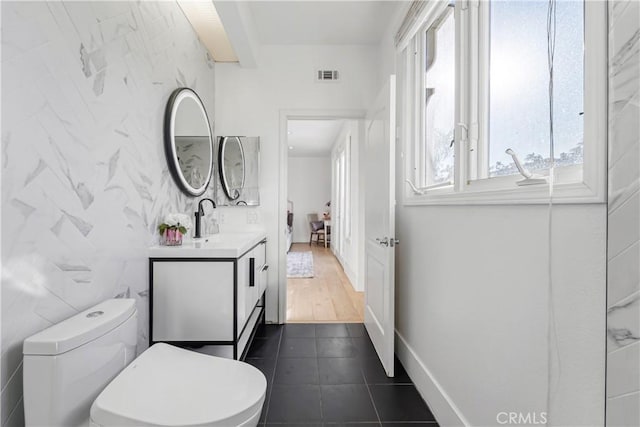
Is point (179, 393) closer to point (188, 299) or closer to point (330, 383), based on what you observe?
point (188, 299)

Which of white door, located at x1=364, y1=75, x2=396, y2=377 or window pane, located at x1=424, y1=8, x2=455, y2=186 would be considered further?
white door, located at x1=364, y1=75, x2=396, y2=377

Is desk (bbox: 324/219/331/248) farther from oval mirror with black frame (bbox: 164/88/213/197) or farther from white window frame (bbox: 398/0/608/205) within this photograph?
white window frame (bbox: 398/0/608/205)

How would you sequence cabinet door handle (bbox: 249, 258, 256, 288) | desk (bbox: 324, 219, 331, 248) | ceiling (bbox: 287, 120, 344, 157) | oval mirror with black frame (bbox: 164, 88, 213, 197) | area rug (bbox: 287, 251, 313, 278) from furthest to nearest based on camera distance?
1. desk (bbox: 324, 219, 331, 248)
2. ceiling (bbox: 287, 120, 344, 157)
3. area rug (bbox: 287, 251, 313, 278)
4. cabinet door handle (bbox: 249, 258, 256, 288)
5. oval mirror with black frame (bbox: 164, 88, 213, 197)

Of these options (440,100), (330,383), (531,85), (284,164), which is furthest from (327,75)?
(330,383)

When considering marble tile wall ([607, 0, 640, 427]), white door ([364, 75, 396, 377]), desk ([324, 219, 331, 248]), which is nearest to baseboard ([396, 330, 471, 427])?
white door ([364, 75, 396, 377])

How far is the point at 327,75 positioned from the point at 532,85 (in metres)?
2.08

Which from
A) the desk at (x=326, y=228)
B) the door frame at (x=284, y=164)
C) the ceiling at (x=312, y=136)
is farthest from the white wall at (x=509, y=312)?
the desk at (x=326, y=228)

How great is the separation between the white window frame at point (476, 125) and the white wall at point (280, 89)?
26.8 inches

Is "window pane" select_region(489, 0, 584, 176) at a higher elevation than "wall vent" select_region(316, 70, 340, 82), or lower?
lower

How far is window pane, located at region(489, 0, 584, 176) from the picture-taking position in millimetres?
870

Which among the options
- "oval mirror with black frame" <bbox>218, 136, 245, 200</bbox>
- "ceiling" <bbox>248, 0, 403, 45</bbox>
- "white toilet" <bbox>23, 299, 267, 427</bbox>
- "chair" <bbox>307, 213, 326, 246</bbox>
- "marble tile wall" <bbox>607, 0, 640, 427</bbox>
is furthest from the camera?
"chair" <bbox>307, 213, 326, 246</bbox>

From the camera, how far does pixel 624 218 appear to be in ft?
Answer: 2.19

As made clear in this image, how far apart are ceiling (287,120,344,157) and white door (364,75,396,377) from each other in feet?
9.65

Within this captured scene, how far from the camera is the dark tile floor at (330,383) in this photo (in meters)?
1.58
